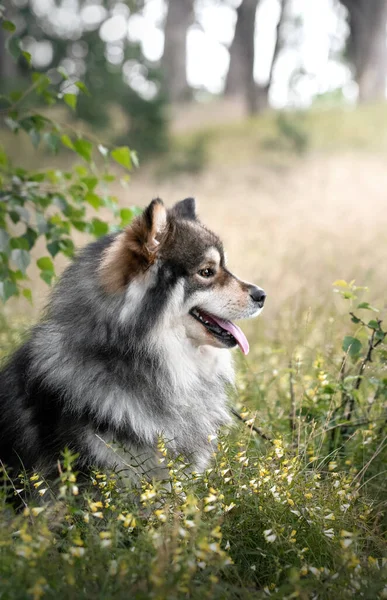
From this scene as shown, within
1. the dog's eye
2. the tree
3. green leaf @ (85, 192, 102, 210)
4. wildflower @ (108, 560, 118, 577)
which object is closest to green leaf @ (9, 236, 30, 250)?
green leaf @ (85, 192, 102, 210)

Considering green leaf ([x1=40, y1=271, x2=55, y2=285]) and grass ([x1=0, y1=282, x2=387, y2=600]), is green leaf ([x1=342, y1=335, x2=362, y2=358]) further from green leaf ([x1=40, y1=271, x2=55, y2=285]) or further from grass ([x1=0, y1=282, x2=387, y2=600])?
green leaf ([x1=40, y1=271, x2=55, y2=285])

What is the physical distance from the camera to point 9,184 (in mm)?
4422

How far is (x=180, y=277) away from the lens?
3.14 metres

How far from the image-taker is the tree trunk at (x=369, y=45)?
1845 cm

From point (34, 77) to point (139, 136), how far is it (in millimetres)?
10642

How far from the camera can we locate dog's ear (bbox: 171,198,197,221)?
355 cm

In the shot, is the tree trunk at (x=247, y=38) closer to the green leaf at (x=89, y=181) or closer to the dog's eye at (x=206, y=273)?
the green leaf at (x=89, y=181)

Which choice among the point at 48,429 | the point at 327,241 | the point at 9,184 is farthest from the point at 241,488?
the point at 327,241

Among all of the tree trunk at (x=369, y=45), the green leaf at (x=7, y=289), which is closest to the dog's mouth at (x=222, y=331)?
the green leaf at (x=7, y=289)

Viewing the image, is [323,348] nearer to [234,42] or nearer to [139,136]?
[139,136]

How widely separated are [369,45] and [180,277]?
18.1 m

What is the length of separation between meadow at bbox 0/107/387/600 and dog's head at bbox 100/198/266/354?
0.54m

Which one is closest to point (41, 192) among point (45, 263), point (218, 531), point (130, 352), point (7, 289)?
point (45, 263)

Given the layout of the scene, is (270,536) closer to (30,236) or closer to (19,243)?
(19,243)
